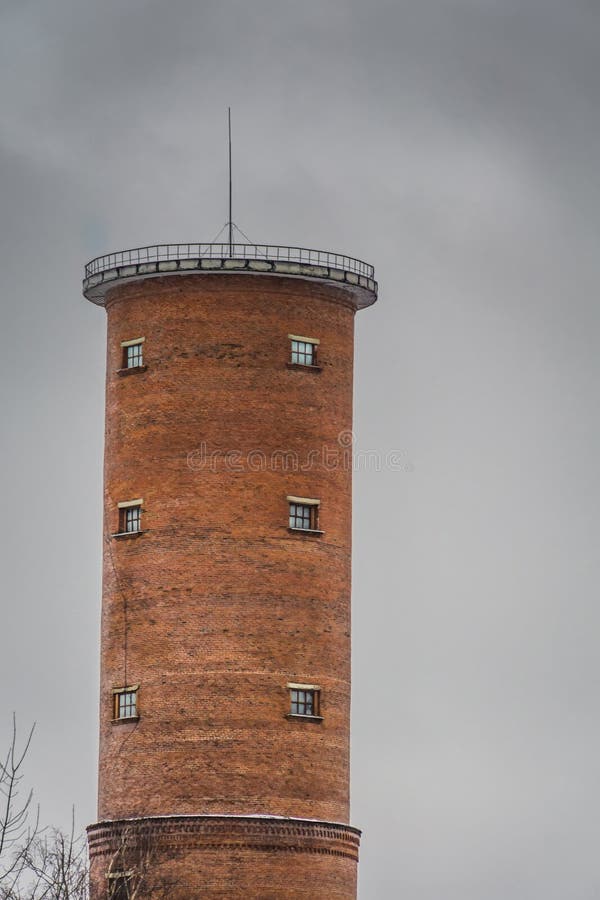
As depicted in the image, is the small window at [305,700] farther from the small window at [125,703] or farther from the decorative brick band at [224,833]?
the small window at [125,703]

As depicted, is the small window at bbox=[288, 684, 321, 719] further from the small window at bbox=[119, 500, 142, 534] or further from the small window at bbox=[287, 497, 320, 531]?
the small window at bbox=[119, 500, 142, 534]

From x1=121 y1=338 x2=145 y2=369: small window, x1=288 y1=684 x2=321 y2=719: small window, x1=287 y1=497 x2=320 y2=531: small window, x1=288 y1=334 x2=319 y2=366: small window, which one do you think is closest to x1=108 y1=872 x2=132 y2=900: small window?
x1=288 y1=684 x2=321 y2=719: small window

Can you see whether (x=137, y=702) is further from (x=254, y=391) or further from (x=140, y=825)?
(x=254, y=391)

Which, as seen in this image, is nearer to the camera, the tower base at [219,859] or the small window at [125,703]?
the tower base at [219,859]

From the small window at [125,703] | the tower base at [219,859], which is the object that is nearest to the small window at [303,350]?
the small window at [125,703]

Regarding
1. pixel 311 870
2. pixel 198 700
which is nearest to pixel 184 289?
pixel 198 700

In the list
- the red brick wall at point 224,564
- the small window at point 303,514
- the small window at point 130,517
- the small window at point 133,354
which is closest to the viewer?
the red brick wall at point 224,564

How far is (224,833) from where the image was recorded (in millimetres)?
64625

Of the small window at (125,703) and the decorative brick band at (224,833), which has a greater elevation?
the small window at (125,703)

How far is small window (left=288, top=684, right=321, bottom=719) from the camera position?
66.2 metres

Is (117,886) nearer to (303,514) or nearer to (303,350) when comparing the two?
(303,514)

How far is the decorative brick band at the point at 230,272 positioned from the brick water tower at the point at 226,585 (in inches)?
2.5

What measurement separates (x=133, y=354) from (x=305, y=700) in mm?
11161

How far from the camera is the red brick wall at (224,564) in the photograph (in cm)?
6544
